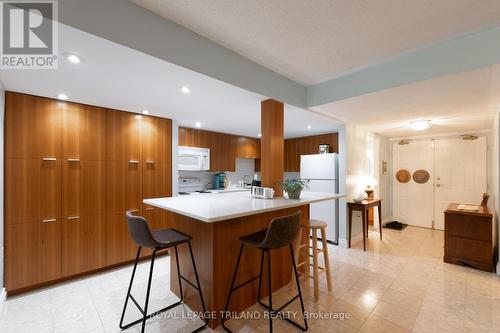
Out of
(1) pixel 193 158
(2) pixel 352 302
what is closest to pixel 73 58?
(1) pixel 193 158

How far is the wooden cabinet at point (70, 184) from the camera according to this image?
7.62ft

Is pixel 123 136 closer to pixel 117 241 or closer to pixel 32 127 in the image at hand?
pixel 32 127

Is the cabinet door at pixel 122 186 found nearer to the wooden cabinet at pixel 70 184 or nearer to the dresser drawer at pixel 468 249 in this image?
the wooden cabinet at pixel 70 184

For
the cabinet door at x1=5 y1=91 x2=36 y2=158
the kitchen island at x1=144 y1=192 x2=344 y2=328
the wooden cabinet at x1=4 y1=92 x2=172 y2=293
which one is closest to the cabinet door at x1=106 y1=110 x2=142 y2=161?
the wooden cabinet at x1=4 y1=92 x2=172 y2=293

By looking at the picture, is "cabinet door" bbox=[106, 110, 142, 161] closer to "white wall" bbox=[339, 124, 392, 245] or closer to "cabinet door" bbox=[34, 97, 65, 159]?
"cabinet door" bbox=[34, 97, 65, 159]

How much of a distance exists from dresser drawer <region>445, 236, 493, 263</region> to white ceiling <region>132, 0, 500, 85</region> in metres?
2.81

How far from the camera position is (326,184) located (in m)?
4.03

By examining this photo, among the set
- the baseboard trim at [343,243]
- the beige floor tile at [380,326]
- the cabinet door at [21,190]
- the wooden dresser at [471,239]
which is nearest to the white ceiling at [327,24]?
the cabinet door at [21,190]

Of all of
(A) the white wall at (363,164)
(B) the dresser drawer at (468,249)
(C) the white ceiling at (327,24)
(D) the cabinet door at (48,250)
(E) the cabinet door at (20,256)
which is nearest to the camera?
(C) the white ceiling at (327,24)

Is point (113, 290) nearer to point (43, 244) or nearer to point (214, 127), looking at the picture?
point (43, 244)

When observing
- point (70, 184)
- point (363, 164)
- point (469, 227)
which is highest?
point (363, 164)

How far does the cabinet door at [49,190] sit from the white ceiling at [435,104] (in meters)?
3.35

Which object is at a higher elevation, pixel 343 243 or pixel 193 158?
pixel 193 158

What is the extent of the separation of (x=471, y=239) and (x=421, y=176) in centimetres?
231
